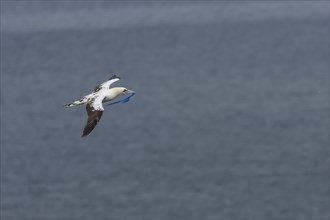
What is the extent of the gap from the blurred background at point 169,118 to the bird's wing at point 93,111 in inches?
1973

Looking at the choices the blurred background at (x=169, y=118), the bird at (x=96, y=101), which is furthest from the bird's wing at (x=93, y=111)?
the blurred background at (x=169, y=118)

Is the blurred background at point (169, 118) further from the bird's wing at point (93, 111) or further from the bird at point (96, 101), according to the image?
the bird's wing at point (93, 111)

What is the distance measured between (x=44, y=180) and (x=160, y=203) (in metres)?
13.7

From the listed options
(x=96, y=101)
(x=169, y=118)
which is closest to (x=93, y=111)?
(x=96, y=101)

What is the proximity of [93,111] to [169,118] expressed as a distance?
7371cm

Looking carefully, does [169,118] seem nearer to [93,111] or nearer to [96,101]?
[96,101]

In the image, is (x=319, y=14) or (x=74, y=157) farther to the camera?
(x=319, y=14)

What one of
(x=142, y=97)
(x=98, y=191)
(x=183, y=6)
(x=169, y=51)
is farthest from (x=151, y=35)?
(x=98, y=191)

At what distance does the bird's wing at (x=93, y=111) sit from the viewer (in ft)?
87.6

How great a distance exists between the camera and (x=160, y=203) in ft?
272

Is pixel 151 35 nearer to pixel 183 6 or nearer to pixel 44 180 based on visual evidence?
pixel 183 6

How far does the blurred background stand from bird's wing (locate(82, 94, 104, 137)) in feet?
164

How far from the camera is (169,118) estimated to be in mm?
102000

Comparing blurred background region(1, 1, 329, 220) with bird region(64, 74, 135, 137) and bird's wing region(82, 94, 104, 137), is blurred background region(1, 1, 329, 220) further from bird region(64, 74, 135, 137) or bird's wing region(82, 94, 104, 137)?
bird's wing region(82, 94, 104, 137)
